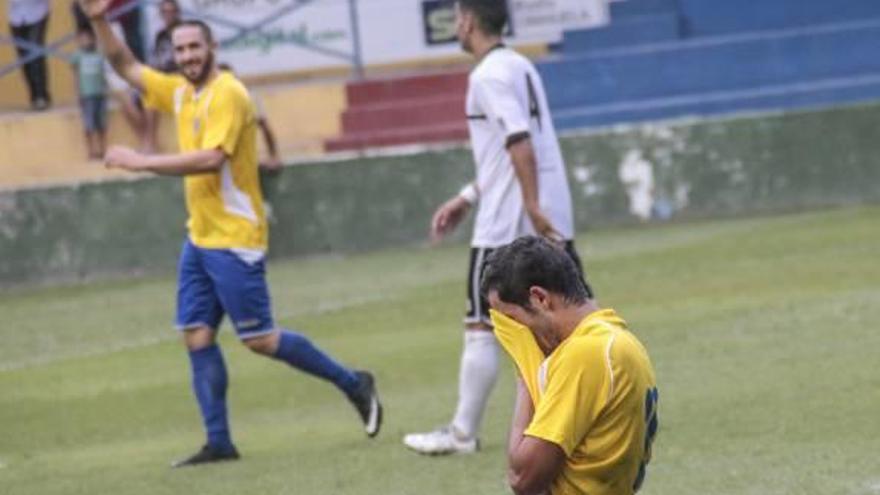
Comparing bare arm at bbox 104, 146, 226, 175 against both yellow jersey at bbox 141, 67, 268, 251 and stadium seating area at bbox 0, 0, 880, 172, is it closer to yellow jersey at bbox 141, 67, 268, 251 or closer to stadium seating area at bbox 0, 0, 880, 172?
yellow jersey at bbox 141, 67, 268, 251

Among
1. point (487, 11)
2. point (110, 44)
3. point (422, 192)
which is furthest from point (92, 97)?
point (487, 11)

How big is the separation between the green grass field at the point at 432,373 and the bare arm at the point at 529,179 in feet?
3.46

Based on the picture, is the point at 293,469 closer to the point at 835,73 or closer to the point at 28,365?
the point at 28,365

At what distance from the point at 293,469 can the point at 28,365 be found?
5.71 meters

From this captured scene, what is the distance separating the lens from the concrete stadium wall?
2256 cm

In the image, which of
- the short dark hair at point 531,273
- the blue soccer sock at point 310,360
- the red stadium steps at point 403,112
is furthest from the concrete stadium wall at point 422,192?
the short dark hair at point 531,273

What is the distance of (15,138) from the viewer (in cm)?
2608

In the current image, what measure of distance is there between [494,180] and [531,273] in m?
4.50

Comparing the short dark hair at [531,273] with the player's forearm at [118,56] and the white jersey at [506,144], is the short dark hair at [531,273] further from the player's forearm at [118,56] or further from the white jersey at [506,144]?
the player's forearm at [118,56]

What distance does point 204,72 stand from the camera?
11281 millimetres

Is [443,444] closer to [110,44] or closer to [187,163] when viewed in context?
[187,163]

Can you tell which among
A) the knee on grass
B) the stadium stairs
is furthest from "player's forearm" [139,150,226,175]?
the stadium stairs

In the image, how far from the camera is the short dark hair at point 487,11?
Answer: 34.8ft

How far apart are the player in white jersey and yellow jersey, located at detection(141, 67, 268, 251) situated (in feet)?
3.29
